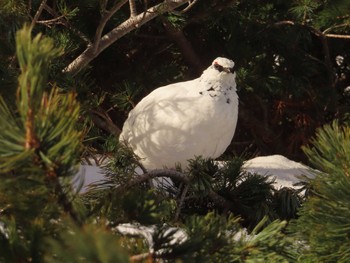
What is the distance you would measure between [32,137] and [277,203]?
0.67 metres

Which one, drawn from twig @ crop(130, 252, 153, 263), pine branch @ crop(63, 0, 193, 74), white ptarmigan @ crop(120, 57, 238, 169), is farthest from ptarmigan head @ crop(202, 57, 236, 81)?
twig @ crop(130, 252, 153, 263)

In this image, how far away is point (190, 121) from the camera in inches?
47.9

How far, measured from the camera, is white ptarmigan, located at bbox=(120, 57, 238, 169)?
1.22 m

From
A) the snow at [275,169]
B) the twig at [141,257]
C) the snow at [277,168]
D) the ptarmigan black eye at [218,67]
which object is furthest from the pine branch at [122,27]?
the twig at [141,257]

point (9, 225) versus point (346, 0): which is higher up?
point (9, 225)

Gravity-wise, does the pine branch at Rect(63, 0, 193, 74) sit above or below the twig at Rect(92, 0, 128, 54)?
below

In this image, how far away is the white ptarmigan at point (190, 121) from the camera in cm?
122

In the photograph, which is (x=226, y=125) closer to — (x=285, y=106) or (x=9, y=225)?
(x=9, y=225)

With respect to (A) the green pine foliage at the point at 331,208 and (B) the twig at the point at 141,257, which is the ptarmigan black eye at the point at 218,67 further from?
(B) the twig at the point at 141,257

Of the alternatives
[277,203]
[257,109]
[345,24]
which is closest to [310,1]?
[345,24]

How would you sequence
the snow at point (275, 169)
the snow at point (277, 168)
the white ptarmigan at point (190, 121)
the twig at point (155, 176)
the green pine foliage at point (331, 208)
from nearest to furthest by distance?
the green pine foliage at point (331, 208), the twig at point (155, 176), the white ptarmigan at point (190, 121), the snow at point (275, 169), the snow at point (277, 168)

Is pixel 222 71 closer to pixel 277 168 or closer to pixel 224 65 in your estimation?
pixel 224 65

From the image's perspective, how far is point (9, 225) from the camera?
21.0 inches

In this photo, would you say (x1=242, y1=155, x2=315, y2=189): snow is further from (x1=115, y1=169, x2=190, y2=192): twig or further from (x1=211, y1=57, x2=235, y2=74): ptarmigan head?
(x1=115, y1=169, x2=190, y2=192): twig
